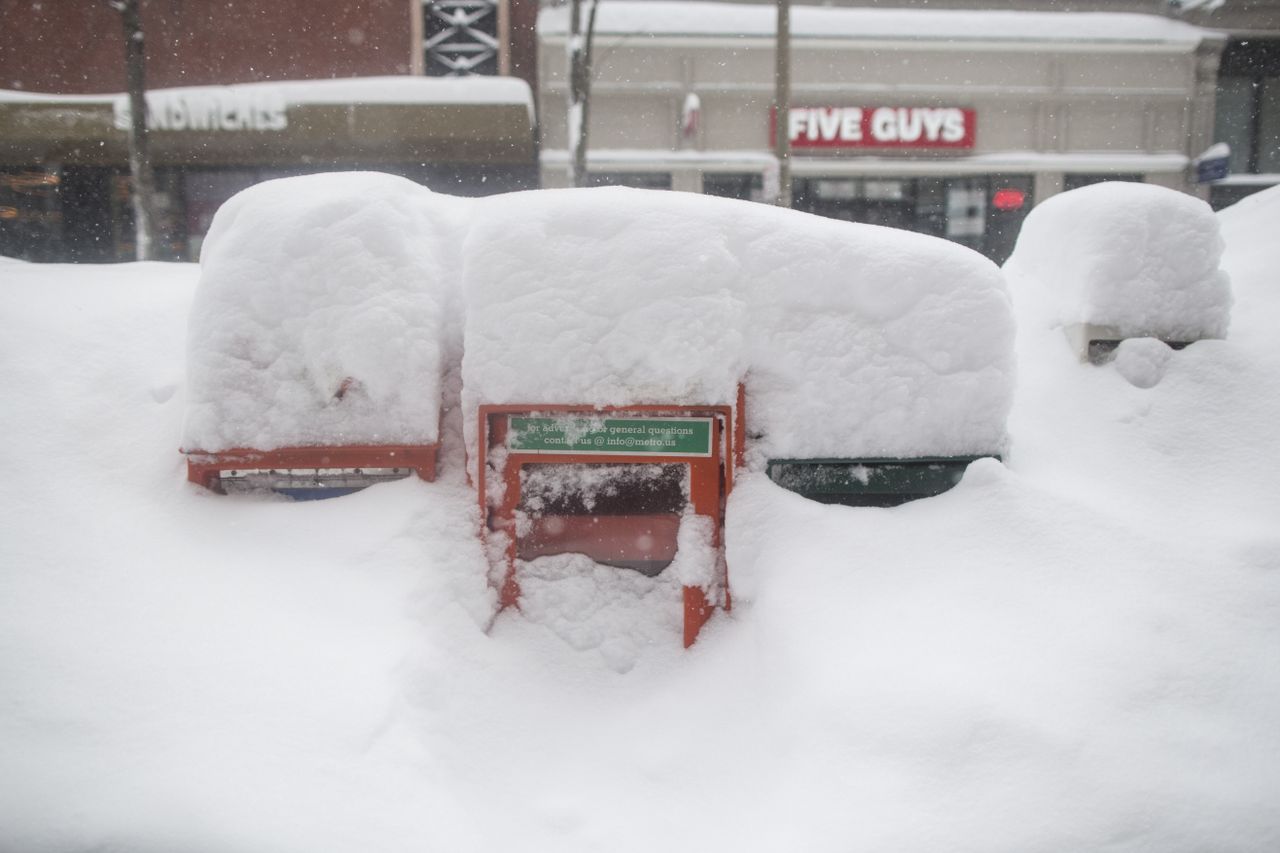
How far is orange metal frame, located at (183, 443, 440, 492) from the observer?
102 inches

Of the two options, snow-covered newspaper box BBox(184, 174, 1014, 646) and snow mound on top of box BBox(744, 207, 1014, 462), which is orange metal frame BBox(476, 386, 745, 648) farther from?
snow mound on top of box BBox(744, 207, 1014, 462)

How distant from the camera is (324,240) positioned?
271cm

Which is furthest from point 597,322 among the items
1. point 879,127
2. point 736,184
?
point 879,127

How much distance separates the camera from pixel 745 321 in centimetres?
267

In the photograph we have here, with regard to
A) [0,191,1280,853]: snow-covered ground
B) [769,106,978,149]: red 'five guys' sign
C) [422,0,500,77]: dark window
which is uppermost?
[422,0,500,77]: dark window

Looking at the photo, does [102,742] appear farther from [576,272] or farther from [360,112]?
[360,112]

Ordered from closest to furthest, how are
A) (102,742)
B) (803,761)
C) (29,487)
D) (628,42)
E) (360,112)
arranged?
1. (102,742)
2. (803,761)
3. (29,487)
4. (360,112)
5. (628,42)

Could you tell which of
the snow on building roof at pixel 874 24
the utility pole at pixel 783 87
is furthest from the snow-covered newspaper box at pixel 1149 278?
the snow on building roof at pixel 874 24

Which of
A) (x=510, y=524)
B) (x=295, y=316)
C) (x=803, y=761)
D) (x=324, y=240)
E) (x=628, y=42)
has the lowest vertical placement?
(x=803, y=761)

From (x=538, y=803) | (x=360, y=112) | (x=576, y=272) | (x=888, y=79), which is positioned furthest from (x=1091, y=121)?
(x=538, y=803)

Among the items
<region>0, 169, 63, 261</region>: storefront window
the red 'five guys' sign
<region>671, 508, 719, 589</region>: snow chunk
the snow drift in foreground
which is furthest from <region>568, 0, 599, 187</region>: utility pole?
<region>0, 169, 63, 261</region>: storefront window

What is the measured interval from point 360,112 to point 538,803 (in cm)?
1184

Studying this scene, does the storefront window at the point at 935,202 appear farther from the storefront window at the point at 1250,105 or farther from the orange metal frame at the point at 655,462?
the orange metal frame at the point at 655,462

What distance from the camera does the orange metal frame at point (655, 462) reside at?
2.54m
